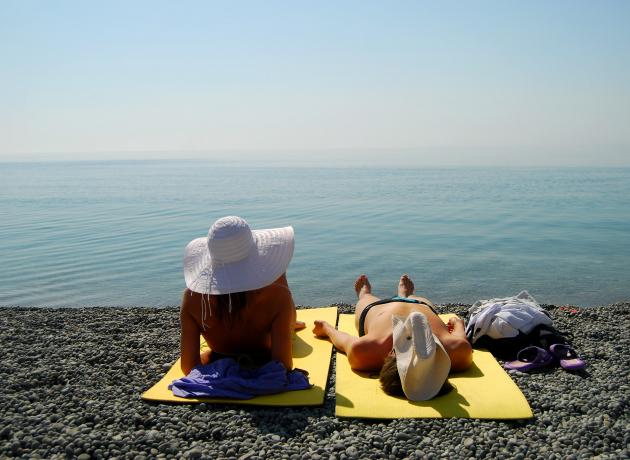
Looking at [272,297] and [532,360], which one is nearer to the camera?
[272,297]

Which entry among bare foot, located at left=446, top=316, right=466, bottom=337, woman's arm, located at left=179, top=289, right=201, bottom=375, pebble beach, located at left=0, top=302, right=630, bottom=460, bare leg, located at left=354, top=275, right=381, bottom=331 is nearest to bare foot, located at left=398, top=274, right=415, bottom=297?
bare leg, located at left=354, top=275, right=381, bottom=331

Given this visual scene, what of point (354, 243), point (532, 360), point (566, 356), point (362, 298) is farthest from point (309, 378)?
point (354, 243)

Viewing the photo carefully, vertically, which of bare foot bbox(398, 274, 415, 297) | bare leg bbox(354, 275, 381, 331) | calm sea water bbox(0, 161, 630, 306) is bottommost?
calm sea water bbox(0, 161, 630, 306)

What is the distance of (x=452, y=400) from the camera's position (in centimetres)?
415

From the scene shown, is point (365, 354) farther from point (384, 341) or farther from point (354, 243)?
point (354, 243)

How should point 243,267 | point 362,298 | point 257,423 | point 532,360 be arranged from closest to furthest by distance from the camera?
point 257,423, point 243,267, point 532,360, point 362,298

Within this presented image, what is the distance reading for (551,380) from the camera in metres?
4.65

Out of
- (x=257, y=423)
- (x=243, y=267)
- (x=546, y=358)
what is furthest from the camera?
(x=546, y=358)

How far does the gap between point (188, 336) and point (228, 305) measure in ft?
1.46

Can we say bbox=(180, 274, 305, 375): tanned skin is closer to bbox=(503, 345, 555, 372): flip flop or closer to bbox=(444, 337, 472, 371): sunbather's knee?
bbox=(444, 337, 472, 371): sunbather's knee

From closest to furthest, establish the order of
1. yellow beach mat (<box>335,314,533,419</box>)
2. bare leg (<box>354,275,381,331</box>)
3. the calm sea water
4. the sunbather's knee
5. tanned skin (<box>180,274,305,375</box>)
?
yellow beach mat (<box>335,314,533,419</box>) < tanned skin (<box>180,274,305,375</box>) < the sunbather's knee < bare leg (<box>354,275,381,331</box>) < the calm sea water

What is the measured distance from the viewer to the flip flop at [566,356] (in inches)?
189

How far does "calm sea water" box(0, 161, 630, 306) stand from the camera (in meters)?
9.77

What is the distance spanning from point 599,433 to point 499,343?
5.88 ft
